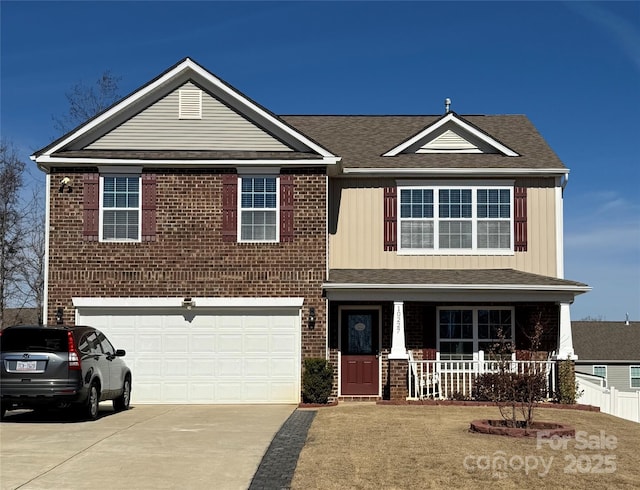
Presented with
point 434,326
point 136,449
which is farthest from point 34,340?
point 434,326

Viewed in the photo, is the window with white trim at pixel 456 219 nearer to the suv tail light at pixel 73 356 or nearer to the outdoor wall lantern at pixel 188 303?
the outdoor wall lantern at pixel 188 303

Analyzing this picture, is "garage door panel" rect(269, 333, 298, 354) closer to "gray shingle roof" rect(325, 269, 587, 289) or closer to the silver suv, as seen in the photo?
"gray shingle roof" rect(325, 269, 587, 289)

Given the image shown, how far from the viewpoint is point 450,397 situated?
2030 centimetres

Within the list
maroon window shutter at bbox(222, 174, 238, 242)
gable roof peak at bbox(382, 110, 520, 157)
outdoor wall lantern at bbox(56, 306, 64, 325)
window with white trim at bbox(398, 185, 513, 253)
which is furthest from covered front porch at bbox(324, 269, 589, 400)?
outdoor wall lantern at bbox(56, 306, 64, 325)

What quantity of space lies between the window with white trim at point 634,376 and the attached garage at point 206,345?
33638 mm

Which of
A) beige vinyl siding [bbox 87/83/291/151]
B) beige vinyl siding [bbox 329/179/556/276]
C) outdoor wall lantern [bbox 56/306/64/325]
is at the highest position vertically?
beige vinyl siding [bbox 87/83/291/151]

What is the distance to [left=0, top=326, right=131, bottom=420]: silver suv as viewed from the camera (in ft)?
50.1

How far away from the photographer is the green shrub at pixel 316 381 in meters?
19.8

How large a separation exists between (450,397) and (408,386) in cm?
99

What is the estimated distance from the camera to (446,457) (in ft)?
37.7

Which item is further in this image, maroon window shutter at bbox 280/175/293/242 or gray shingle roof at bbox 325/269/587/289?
maroon window shutter at bbox 280/175/293/242

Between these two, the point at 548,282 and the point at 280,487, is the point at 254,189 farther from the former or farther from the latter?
the point at 280,487

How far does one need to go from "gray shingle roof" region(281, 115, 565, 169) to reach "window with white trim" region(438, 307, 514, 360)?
3.68 metres

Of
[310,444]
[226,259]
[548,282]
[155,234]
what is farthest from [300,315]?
[310,444]
